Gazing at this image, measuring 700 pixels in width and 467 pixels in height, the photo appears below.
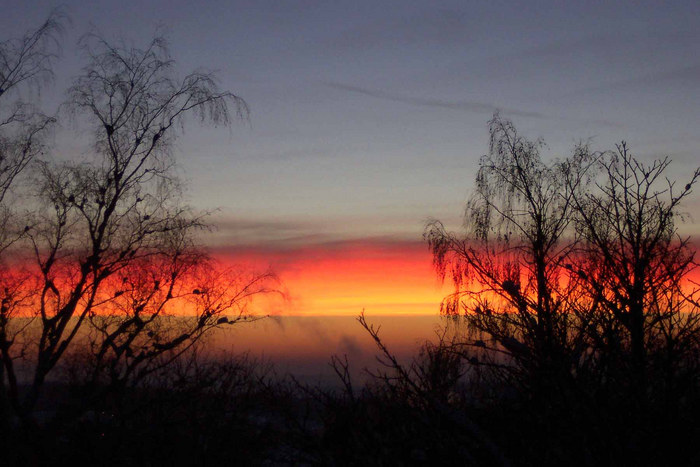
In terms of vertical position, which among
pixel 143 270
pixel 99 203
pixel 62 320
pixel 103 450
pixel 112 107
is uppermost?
pixel 112 107

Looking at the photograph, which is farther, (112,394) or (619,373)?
(112,394)

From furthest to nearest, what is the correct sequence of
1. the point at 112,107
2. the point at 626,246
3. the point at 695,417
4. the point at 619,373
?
the point at 112,107 < the point at 626,246 < the point at 619,373 < the point at 695,417

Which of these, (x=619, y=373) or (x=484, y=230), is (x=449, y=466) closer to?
(x=619, y=373)

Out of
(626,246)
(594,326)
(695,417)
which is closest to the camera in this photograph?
(695,417)

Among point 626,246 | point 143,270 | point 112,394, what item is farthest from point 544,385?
point 112,394

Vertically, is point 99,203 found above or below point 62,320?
above

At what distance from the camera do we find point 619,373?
554 cm

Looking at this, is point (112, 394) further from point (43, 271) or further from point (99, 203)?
point (99, 203)

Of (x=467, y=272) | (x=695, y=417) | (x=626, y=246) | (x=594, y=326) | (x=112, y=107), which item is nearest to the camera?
(x=695, y=417)

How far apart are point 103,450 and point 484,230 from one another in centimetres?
1299

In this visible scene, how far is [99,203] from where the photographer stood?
22.0 metres

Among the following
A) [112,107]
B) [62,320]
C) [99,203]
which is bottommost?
[62,320]

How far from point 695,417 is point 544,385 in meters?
1.09

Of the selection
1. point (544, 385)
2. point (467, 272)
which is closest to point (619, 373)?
point (544, 385)
